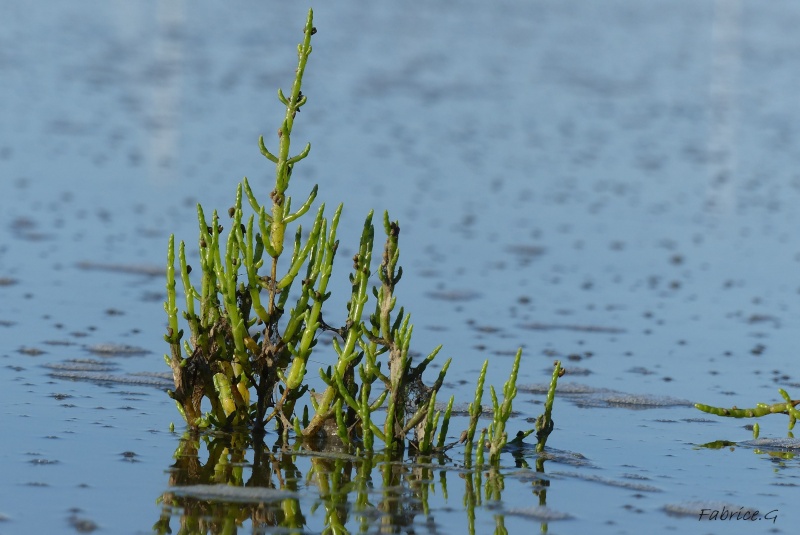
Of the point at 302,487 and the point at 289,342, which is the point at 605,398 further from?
the point at 302,487

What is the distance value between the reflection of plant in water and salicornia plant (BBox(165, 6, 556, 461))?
6.2 inches

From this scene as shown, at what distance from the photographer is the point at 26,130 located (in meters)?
15.2

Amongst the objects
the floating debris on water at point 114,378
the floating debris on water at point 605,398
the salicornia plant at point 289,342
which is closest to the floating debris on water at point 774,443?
the floating debris on water at point 605,398

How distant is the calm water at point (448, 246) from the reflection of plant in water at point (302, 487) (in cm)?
2

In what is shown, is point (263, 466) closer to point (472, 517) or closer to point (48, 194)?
point (472, 517)

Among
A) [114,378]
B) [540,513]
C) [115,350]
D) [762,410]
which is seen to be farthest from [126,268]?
[762,410]

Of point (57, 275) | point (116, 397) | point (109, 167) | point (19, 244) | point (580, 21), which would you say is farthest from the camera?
point (580, 21)

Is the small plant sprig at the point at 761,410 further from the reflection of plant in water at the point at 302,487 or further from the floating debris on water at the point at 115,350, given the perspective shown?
the floating debris on water at the point at 115,350

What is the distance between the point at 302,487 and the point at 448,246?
6034 millimetres

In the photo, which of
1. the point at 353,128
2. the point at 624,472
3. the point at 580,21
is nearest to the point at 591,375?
the point at 624,472

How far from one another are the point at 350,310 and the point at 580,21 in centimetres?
2807

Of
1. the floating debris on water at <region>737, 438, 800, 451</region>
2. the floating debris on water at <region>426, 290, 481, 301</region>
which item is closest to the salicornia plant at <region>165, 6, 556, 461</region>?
the floating debris on water at <region>737, 438, 800, 451</region>

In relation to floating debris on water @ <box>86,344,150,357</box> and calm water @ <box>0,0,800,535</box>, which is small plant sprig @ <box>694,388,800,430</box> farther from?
floating debris on water @ <box>86,344,150,357</box>

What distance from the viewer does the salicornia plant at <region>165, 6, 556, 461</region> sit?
5609 mm
